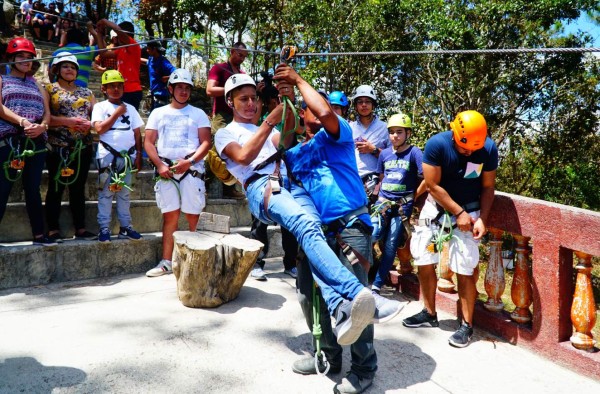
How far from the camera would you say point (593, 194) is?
9188 millimetres

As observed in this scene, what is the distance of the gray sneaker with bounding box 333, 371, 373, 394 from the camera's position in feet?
9.39

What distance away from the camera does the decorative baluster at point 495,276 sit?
3.93m

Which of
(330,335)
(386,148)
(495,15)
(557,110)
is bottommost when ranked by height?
Result: (330,335)

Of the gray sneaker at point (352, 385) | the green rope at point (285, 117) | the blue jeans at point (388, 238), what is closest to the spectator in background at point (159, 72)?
the blue jeans at point (388, 238)

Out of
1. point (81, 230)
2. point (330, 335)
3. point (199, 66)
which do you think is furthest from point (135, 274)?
point (199, 66)

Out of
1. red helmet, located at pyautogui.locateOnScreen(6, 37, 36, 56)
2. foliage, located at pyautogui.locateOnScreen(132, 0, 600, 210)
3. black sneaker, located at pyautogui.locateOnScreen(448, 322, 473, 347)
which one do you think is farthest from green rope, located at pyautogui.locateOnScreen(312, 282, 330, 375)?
foliage, located at pyautogui.locateOnScreen(132, 0, 600, 210)

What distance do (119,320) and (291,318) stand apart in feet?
4.52

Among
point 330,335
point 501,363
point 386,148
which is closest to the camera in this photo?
point 330,335

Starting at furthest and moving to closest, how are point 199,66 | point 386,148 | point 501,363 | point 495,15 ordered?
point 199,66, point 495,15, point 386,148, point 501,363

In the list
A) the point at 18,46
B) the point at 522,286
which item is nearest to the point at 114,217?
the point at 18,46

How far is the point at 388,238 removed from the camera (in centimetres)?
461

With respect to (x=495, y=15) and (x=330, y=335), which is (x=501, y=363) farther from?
(x=495, y=15)

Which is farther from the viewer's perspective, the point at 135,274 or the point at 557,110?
the point at 557,110

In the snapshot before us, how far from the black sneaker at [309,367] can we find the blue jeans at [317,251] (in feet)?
1.70
